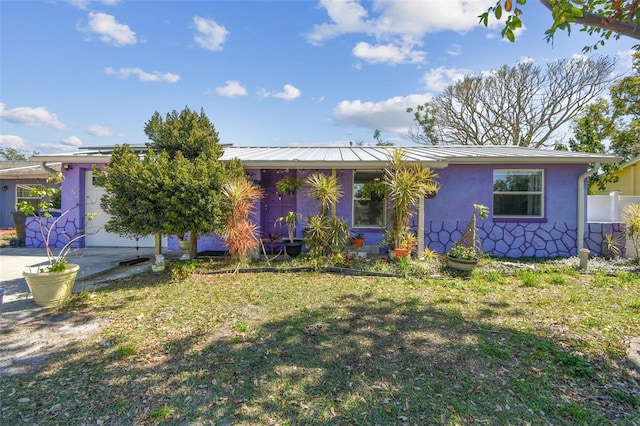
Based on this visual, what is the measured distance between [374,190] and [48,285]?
713 centimetres

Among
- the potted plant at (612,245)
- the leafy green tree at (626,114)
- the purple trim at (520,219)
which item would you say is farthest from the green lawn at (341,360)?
the leafy green tree at (626,114)

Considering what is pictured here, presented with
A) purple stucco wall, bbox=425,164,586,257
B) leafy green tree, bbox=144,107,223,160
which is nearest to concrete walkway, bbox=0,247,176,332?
leafy green tree, bbox=144,107,223,160

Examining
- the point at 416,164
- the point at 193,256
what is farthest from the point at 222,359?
the point at 416,164

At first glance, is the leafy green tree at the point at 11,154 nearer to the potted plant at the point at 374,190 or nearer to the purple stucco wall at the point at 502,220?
the potted plant at the point at 374,190

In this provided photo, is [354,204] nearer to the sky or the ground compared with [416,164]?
nearer to the ground

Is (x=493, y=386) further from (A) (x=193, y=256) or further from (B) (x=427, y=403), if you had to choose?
(A) (x=193, y=256)

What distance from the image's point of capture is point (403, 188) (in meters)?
7.30

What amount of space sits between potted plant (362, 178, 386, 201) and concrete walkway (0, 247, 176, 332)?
5767mm

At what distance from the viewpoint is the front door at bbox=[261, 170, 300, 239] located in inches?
365

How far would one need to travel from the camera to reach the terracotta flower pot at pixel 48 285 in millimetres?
4637

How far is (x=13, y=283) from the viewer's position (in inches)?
234

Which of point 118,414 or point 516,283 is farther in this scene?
point 516,283

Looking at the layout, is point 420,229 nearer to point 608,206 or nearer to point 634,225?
point 634,225

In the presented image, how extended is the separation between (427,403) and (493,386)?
29.2 inches
